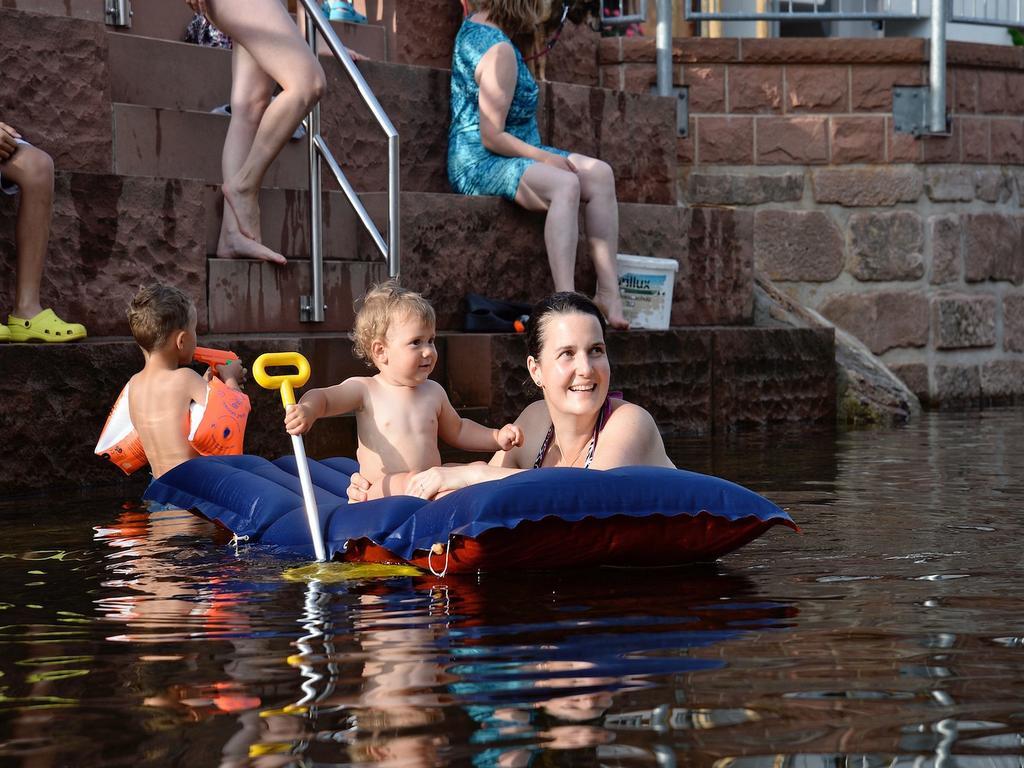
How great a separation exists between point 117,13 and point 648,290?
3.00 metres

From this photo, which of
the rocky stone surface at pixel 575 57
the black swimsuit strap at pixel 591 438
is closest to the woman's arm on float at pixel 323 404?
the black swimsuit strap at pixel 591 438

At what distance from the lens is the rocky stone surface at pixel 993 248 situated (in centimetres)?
1122

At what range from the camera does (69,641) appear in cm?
311

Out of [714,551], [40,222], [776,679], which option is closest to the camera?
[776,679]

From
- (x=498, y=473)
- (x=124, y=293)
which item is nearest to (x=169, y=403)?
(x=124, y=293)

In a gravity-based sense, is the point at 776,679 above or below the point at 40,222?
below

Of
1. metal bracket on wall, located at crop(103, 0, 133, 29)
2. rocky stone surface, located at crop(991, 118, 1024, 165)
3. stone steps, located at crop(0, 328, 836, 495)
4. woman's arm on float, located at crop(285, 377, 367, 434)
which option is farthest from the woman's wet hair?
rocky stone surface, located at crop(991, 118, 1024, 165)

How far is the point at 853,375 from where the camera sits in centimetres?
969

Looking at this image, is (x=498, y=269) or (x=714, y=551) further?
(x=498, y=269)

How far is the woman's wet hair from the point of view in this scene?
4.20m

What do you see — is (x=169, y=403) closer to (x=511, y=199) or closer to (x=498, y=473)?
(x=498, y=473)

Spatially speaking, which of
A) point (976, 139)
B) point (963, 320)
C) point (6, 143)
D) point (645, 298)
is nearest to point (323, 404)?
point (6, 143)

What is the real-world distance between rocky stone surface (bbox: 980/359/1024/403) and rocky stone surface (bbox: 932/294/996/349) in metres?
0.18

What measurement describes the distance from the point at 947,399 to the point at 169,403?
715cm
